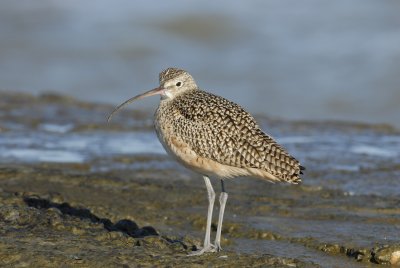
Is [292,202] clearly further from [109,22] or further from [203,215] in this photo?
[109,22]

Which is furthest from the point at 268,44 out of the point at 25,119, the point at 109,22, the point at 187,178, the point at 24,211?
the point at 24,211

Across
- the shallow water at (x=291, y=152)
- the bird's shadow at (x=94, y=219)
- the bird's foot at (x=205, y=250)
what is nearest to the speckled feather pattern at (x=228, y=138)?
the bird's foot at (x=205, y=250)

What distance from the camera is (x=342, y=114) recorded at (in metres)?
18.4

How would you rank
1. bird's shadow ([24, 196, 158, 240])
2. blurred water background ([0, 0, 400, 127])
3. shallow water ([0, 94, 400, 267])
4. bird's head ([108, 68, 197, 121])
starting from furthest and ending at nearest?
blurred water background ([0, 0, 400, 127]), shallow water ([0, 94, 400, 267]), bird's head ([108, 68, 197, 121]), bird's shadow ([24, 196, 158, 240])

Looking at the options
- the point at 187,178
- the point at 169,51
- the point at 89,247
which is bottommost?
the point at 89,247

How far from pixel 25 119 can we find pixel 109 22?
38.1 feet

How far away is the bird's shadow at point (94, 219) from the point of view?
25.9ft

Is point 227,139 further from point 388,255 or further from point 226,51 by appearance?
point 226,51

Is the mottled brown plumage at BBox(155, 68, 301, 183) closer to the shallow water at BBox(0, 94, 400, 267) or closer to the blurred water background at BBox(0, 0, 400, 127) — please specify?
the shallow water at BBox(0, 94, 400, 267)

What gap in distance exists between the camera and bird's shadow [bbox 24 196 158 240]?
789cm

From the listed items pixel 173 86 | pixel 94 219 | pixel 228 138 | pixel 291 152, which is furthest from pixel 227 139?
pixel 291 152

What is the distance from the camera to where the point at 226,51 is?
22688mm

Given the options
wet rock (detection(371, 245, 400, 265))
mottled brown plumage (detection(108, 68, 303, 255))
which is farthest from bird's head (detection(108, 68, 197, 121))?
wet rock (detection(371, 245, 400, 265))

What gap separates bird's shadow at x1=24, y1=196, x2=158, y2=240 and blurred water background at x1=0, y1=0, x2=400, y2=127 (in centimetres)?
944
